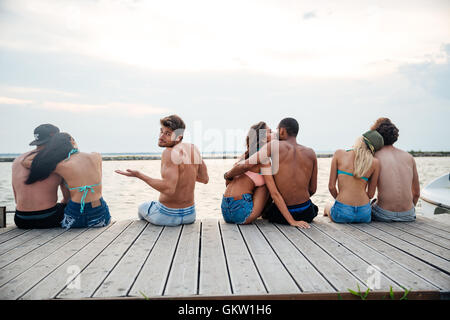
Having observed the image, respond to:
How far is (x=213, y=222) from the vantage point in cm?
393

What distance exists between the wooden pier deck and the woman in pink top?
169 mm

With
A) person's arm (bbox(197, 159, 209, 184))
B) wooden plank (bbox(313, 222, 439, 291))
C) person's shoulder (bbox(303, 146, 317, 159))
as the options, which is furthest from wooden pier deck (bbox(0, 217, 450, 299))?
person's shoulder (bbox(303, 146, 317, 159))

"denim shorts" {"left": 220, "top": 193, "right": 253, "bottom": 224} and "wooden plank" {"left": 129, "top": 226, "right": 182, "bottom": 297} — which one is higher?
"denim shorts" {"left": 220, "top": 193, "right": 253, "bottom": 224}

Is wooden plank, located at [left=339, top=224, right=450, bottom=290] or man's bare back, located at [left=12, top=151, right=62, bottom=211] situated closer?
wooden plank, located at [left=339, top=224, right=450, bottom=290]

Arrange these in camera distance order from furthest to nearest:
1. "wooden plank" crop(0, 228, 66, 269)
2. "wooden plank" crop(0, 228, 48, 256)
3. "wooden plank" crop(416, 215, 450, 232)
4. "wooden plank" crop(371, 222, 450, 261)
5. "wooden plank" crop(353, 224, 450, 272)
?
"wooden plank" crop(416, 215, 450, 232), "wooden plank" crop(0, 228, 48, 256), "wooden plank" crop(371, 222, 450, 261), "wooden plank" crop(0, 228, 66, 269), "wooden plank" crop(353, 224, 450, 272)

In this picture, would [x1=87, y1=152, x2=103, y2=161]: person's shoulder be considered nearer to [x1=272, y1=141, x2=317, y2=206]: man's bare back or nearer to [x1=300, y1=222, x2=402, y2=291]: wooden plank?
[x1=272, y1=141, x2=317, y2=206]: man's bare back

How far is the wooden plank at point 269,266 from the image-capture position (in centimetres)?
209

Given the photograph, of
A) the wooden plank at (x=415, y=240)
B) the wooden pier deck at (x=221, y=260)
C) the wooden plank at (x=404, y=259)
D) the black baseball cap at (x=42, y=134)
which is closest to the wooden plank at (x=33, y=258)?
the wooden pier deck at (x=221, y=260)

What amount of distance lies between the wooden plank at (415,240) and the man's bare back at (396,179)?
0.31 meters

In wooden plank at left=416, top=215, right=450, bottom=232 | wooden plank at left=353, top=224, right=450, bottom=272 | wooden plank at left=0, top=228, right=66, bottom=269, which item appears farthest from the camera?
wooden plank at left=416, top=215, right=450, bottom=232

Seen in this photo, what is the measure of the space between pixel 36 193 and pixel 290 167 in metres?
2.83

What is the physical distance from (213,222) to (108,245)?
51.6 inches

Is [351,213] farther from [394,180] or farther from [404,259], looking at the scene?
[404,259]

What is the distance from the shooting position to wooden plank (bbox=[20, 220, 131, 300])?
6.70 feet
